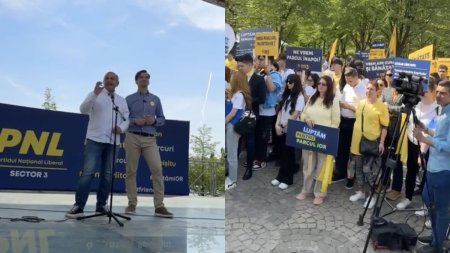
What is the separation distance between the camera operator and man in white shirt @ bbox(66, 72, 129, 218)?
1.73 meters

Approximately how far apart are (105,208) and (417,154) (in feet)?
6.41

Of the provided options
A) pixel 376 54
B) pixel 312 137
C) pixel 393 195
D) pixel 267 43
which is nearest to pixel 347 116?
pixel 312 137

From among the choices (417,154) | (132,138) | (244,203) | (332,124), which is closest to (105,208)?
(132,138)

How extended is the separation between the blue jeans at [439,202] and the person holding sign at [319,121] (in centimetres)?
46

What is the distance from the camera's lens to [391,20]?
237 cm

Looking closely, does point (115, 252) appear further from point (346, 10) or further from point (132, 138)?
point (346, 10)

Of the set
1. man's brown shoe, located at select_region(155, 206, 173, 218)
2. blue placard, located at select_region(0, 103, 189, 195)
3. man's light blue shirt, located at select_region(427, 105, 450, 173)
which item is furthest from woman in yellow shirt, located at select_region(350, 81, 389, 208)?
blue placard, located at select_region(0, 103, 189, 195)

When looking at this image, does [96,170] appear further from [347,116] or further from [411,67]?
[411,67]

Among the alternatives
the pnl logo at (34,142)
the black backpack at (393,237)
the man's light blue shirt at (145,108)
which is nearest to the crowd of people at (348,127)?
the black backpack at (393,237)

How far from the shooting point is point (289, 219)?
8.43 ft

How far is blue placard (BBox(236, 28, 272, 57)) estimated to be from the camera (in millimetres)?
2396

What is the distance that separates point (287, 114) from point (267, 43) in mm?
353

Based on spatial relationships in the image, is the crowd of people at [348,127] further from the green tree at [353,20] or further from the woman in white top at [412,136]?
the green tree at [353,20]

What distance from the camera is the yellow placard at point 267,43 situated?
94.7 inches
